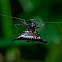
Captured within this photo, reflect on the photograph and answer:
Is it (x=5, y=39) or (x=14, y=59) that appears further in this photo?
(x=14, y=59)

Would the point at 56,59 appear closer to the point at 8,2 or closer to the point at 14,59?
the point at 14,59

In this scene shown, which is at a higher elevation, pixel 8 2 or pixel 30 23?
pixel 8 2

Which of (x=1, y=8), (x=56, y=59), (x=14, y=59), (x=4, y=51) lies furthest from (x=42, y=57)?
A: (x=1, y=8)

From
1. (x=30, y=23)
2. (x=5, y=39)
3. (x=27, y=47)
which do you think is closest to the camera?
(x=30, y=23)

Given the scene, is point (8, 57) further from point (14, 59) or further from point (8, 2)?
point (8, 2)

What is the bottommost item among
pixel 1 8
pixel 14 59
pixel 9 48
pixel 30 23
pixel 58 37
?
pixel 14 59

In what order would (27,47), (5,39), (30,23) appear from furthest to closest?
(27,47)
(5,39)
(30,23)

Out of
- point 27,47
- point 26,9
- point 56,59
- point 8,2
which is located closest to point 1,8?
point 8,2
